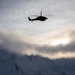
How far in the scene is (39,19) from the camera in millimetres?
126750
